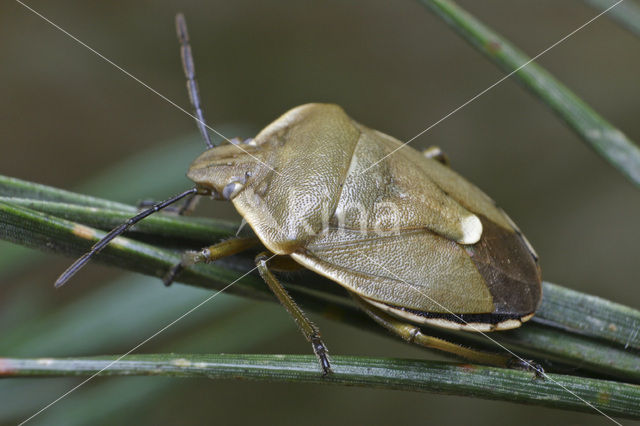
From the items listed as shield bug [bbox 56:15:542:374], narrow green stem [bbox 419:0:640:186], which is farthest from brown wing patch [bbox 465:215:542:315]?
narrow green stem [bbox 419:0:640:186]

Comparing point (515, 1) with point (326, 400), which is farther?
point (515, 1)

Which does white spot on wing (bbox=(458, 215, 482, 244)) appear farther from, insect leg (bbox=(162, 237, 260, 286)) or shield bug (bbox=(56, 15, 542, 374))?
insect leg (bbox=(162, 237, 260, 286))

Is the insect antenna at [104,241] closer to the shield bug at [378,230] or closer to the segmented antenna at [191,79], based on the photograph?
the shield bug at [378,230]

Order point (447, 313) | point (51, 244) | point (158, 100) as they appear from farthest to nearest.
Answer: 1. point (158, 100)
2. point (447, 313)
3. point (51, 244)

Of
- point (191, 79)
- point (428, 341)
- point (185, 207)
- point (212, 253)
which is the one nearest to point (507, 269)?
point (428, 341)

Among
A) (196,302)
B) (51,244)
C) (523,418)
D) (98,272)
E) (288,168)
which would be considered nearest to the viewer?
(51,244)

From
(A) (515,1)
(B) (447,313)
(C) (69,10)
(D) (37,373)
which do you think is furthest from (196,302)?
(A) (515,1)

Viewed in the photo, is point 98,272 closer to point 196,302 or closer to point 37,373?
point 196,302
